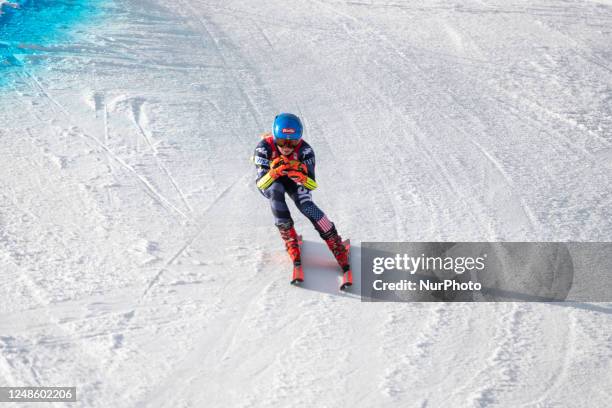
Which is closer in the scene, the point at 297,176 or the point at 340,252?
the point at 297,176

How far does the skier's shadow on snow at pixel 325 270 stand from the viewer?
7.61 meters

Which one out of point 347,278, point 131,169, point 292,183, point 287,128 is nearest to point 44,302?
point 292,183

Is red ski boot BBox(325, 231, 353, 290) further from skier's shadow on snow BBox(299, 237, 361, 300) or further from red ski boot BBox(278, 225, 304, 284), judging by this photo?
red ski boot BBox(278, 225, 304, 284)

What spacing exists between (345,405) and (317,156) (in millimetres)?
5327

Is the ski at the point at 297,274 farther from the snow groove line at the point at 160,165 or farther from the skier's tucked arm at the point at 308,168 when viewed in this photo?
the snow groove line at the point at 160,165

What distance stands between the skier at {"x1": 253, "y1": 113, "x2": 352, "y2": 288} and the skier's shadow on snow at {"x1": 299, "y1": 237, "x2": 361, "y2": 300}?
0.37 ft

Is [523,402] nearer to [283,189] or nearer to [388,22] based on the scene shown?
[283,189]

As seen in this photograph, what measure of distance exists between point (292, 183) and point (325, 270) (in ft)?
3.27

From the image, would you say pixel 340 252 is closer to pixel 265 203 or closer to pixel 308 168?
pixel 308 168

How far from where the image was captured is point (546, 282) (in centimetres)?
786

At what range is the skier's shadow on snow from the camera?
25.0 feet

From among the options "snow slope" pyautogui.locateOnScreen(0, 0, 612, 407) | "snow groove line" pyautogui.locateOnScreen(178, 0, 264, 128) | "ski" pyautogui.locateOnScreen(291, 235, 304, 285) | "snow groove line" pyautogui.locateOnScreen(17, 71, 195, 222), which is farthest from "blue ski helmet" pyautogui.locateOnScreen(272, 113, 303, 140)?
"snow groove line" pyautogui.locateOnScreen(178, 0, 264, 128)

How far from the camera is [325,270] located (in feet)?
26.2

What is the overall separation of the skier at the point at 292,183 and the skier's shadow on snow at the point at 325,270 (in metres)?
0.11
